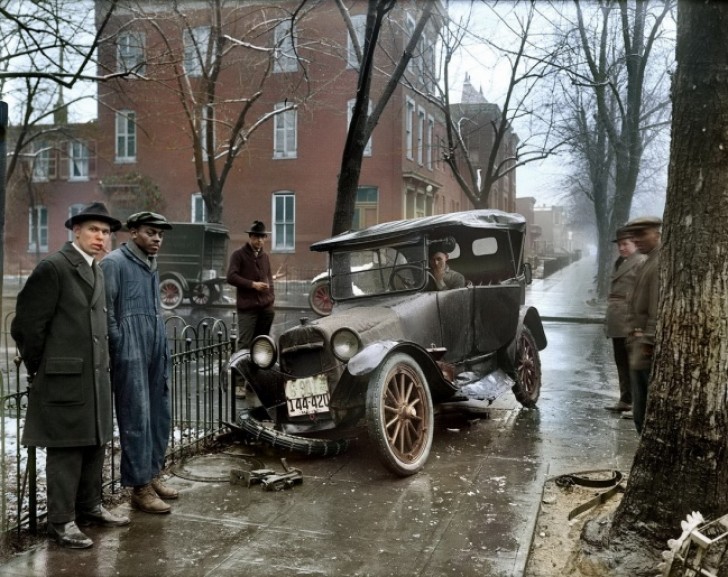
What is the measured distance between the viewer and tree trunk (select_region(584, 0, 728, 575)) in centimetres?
353

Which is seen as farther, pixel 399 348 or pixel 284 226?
pixel 284 226

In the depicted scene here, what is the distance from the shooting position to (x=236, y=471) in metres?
5.17

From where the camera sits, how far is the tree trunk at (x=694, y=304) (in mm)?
3531

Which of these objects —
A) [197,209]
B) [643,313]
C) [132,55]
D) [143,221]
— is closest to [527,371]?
[643,313]

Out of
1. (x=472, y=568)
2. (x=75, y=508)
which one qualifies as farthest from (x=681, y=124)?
(x=75, y=508)

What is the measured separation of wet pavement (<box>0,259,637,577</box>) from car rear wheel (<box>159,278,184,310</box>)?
48.0 feet

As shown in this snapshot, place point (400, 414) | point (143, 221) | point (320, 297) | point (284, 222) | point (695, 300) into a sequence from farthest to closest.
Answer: point (284, 222) → point (320, 297) → point (400, 414) → point (143, 221) → point (695, 300)

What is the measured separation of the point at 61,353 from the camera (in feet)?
13.0

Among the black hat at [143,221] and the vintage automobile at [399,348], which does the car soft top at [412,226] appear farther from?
the black hat at [143,221]

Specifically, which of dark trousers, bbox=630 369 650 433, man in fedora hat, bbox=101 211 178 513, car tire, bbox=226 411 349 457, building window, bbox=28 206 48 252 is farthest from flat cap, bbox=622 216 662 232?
building window, bbox=28 206 48 252

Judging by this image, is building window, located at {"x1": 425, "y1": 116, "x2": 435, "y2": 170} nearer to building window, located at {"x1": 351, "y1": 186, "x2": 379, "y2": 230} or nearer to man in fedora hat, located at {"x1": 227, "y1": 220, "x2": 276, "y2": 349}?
building window, located at {"x1": 351, "y1": 186, "x2": 379, "y2": 230}

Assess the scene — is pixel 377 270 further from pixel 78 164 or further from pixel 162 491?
pixel 78 164

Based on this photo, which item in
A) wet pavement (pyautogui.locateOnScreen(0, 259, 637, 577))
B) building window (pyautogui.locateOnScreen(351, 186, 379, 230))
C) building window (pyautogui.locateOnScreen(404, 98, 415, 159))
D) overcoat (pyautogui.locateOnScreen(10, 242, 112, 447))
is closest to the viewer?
wet pavement (pyautogui.locateOnScreen(0, 259, 637, 577))

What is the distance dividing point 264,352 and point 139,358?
1.62 metres
